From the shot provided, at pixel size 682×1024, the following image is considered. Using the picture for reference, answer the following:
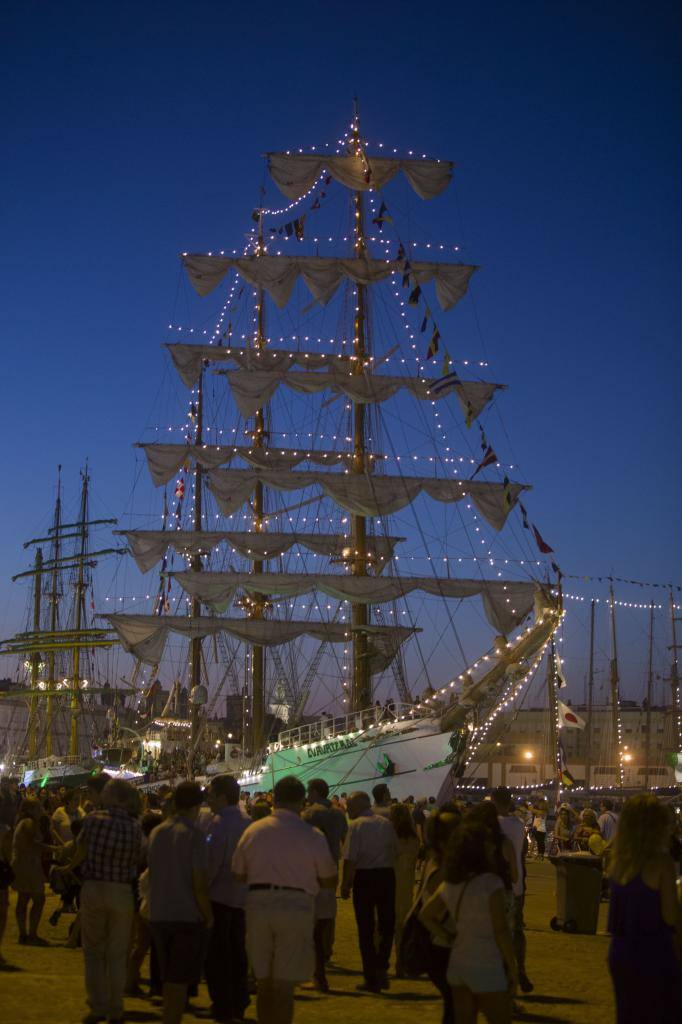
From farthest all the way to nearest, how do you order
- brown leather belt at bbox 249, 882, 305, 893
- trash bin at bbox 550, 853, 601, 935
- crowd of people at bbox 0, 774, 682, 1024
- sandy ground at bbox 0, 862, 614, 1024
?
trash bin at bbox 550, 853, 601, 935
sandy ground at bbox 0, 862, 614, 1024
brown leather belt at bbox 249, 882, 305, 893
crowd of people at bbox 0, 774, 682, 1024

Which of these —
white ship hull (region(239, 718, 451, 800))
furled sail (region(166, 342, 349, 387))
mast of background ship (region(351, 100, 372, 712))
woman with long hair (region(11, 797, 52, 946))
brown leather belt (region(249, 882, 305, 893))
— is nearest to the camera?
brown leather belt (region(249, 882, 305, 893))

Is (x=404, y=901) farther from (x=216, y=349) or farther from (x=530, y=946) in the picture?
(x=216, y=349)

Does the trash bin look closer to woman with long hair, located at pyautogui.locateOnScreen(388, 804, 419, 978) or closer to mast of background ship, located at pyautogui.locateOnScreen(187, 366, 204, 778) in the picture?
woman with long hair, located at pyautogui.locateOnScreen(388, 804, 419, 978)

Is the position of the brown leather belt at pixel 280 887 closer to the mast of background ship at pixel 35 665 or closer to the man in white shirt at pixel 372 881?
the man in white shirt at pixel 372 881

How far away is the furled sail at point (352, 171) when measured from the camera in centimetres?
4972

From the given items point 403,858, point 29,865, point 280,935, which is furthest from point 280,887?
point 29,865

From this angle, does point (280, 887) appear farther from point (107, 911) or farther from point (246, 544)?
point (246, 544)

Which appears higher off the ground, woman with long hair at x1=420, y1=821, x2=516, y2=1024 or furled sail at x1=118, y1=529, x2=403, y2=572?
furled sail at x1=118, y1=529, x2=403, y2=572

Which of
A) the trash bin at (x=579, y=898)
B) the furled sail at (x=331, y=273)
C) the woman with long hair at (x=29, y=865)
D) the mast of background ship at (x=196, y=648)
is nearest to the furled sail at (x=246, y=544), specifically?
the mast of background ship at (x=196, y=648)

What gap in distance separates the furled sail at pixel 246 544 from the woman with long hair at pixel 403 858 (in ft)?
117

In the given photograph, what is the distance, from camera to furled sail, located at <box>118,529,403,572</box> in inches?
1988

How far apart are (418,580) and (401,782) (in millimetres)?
10486

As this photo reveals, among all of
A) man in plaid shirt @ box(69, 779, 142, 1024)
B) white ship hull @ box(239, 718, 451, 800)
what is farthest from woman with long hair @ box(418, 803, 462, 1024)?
white ship hull @ box(239, 718, 451, 800)

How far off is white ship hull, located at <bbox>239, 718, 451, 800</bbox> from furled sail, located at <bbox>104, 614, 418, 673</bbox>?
5.93 meters
